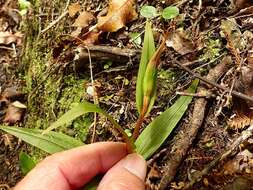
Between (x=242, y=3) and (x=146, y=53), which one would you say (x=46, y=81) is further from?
(x=242, y=3)

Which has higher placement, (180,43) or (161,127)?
(180,43)

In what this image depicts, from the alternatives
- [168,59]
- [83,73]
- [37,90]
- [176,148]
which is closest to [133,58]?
[168,59]

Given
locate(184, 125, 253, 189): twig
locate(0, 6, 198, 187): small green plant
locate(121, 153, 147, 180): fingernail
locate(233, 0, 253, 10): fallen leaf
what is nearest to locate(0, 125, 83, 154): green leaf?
locate(0, 6, 198, 187): small green plant

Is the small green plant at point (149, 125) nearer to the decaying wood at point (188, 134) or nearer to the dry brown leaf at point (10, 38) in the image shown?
the decaying wood at point (188, 134)

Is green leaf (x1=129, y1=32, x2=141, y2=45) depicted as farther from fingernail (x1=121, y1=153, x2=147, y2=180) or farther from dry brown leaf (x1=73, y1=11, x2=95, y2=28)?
fingernail (x1=121, y1=153, x2=147, y2=180)

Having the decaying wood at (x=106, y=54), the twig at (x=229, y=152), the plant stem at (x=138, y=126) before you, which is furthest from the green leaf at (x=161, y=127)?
the decaying wood at (x=106, y=54)

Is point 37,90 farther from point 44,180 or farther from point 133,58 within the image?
point 44,180

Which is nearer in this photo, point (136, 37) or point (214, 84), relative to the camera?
point (214, 84)

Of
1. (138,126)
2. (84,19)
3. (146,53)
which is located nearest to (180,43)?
(146,53)
